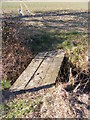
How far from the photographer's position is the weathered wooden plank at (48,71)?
197 inches

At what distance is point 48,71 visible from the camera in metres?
5.63

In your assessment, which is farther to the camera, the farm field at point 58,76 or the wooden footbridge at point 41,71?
the wooden footbridge at point 41,71

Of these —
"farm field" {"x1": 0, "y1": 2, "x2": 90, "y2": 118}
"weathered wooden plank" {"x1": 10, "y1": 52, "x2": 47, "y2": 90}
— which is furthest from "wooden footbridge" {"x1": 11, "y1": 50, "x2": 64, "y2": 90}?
"farm field" {"x1": 0, "y1": 2, "x2": 90, "y2": 118}

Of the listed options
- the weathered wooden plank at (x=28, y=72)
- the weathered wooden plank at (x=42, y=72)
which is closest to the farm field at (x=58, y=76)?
the weathered wooden plank at (x=42, y=72)

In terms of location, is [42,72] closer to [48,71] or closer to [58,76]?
[48,71]

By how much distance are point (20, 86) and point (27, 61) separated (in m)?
1.79

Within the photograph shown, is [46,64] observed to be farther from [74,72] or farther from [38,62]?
[74,72]

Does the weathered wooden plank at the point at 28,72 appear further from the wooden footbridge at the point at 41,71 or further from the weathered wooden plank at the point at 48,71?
the weathered wooden plank at the point at 48,71

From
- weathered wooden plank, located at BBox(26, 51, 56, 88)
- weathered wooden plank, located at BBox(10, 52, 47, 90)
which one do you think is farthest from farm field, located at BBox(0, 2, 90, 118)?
weathered wooden plank, located at BBox(10, 52, 47, 90)

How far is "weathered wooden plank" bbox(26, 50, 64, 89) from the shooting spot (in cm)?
502

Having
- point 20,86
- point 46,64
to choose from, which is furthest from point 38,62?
point 20,86

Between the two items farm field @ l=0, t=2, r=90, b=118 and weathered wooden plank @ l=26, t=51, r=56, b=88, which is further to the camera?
weathered wooden plank @ l=26, t=51, r=56, b=88

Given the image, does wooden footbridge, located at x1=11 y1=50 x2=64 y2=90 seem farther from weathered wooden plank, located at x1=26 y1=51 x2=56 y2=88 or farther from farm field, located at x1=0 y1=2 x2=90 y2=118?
farm field, located at x1=0 y1=2 x2=90 y2=118

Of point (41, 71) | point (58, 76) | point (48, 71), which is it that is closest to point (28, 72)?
point (41, 71)
